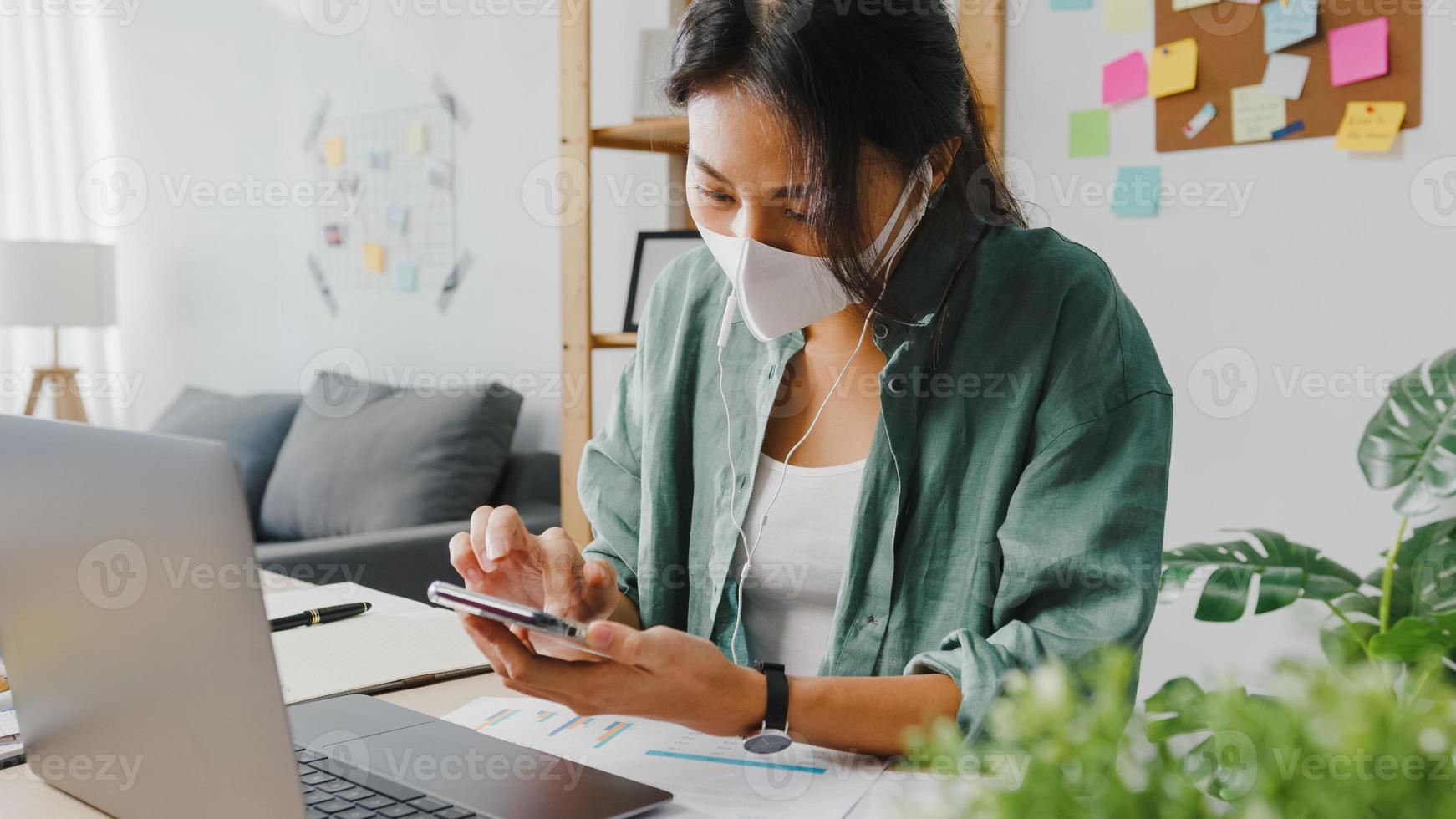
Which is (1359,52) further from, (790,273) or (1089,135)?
(790,273)

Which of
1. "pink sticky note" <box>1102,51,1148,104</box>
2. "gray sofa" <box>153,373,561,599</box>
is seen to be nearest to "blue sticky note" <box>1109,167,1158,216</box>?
"pink sticky note" <box>1102,51,1148,104</box>

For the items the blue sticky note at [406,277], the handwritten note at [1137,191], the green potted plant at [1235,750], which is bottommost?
the green potted plant at [1235,750]

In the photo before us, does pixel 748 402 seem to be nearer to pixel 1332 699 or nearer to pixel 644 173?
pixel 1332 699

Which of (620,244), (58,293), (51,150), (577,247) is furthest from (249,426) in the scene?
(51,150)

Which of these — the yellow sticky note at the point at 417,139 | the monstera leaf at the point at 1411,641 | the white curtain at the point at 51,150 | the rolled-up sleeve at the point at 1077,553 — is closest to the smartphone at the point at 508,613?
the rolled-up sleeve at the point at 1077,553

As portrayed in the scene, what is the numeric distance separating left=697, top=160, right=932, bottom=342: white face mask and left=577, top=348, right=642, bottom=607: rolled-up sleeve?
0.84ft

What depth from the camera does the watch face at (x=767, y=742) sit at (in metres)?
0.84

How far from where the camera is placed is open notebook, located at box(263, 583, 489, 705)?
101 centimetres

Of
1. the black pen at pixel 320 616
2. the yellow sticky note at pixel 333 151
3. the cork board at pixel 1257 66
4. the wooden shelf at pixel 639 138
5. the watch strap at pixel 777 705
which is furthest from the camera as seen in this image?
the yellow sticky note at pixel 333 151

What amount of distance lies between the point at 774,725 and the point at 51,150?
165 inches

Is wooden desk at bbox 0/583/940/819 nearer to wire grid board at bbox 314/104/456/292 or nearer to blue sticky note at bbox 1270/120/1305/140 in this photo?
blue sticky note at bbox 1270/120/1305/140

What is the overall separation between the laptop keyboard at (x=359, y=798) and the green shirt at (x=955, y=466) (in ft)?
1.25

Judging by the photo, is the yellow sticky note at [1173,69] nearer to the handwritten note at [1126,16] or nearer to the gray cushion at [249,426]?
the handwritten note at [1126,16]

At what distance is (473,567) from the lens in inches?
37.9
